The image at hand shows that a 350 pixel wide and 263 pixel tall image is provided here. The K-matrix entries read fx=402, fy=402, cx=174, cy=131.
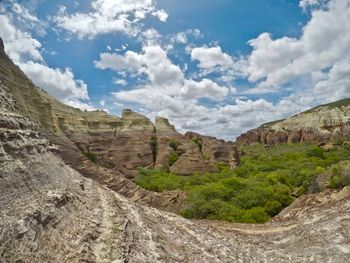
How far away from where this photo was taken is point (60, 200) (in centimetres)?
1105

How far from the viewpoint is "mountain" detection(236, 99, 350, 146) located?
14750 cm

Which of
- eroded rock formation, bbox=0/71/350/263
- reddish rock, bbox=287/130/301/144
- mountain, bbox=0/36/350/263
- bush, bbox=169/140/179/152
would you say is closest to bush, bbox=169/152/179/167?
bush, bbox=169/140/179/152

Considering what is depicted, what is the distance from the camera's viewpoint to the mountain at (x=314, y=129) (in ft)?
484

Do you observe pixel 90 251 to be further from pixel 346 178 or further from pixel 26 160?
pixel 346 178

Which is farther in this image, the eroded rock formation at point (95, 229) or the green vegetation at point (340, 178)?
the green vegetation at point (340, 178)

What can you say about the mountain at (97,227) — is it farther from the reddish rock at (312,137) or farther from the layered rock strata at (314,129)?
the layered rock strata at (314,129)

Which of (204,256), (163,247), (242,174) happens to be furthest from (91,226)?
(242,174)

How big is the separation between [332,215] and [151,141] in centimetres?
6850

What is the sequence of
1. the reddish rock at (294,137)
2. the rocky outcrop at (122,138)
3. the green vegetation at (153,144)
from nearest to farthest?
the rocky outcrop at (122,138), the green vegetation at (153,144), the reddish rock at (294,137)

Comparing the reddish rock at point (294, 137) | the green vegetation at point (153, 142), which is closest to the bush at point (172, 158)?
the green vegetation at point (153, 142)

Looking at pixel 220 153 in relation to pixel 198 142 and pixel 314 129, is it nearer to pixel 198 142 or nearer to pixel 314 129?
pixel 198 142

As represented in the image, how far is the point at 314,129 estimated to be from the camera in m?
154

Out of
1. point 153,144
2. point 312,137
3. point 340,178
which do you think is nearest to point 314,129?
point 312,137

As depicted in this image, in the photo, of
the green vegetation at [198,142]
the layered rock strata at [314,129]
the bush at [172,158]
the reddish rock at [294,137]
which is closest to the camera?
the bush at [172,158]
